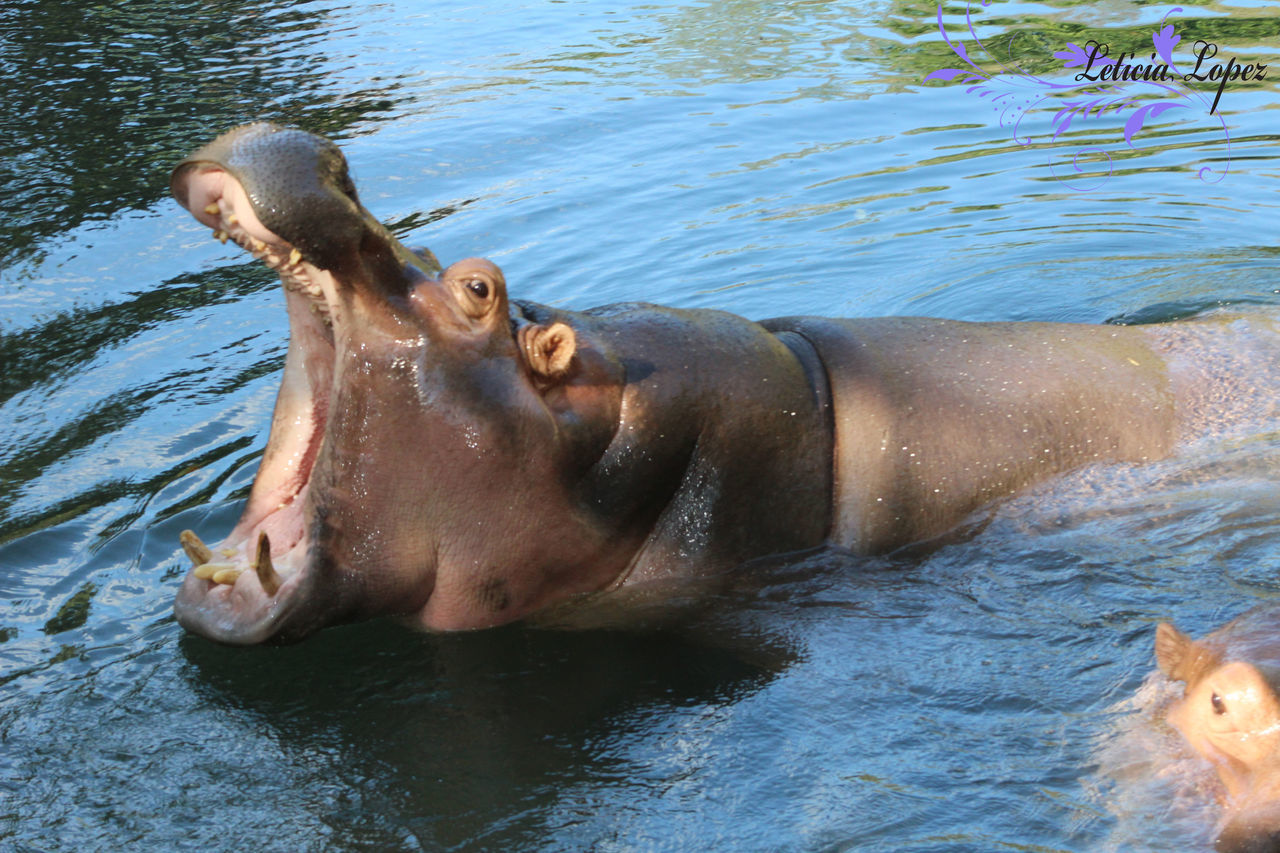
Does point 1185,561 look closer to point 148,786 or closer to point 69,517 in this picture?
point 148,786

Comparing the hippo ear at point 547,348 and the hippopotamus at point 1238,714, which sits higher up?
the hippo ear at point 547,348

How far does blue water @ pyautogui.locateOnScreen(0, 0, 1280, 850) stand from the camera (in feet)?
12.8

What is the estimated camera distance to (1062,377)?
5.11 meters

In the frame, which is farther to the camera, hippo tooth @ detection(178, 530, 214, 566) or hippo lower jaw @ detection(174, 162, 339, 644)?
hippo tooth @ detection(178, 530, 214, 566)

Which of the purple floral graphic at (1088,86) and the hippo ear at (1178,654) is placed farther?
the purple floral graphic at (1088,86)

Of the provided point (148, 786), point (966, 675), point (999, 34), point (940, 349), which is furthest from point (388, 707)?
point (999, 34)

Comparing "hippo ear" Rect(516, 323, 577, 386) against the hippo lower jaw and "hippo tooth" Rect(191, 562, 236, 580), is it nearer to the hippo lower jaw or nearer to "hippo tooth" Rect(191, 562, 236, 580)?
the hippo lower jaw

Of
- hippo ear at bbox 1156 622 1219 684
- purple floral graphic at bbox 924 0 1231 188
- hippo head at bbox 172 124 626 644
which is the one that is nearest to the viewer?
hippo ear at bbox 1156 622 1219 684

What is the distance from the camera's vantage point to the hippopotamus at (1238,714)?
329cm

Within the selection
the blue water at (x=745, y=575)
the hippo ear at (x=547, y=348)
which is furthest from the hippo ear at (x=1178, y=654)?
the hippo ear at (x=547, y=348)

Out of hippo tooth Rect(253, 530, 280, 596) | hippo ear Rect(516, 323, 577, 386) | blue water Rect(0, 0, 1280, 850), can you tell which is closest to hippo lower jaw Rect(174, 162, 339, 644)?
hippo tooth Rect(253, 530, 280, 596)

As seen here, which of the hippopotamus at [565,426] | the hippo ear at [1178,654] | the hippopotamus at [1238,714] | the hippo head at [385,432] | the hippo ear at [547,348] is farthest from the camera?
the hippo ear at [547,348]

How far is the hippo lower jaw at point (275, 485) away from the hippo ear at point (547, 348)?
574 millimetres

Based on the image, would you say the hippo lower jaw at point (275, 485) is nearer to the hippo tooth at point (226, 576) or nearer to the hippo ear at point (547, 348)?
the hippo tooth at point (226, 576)
